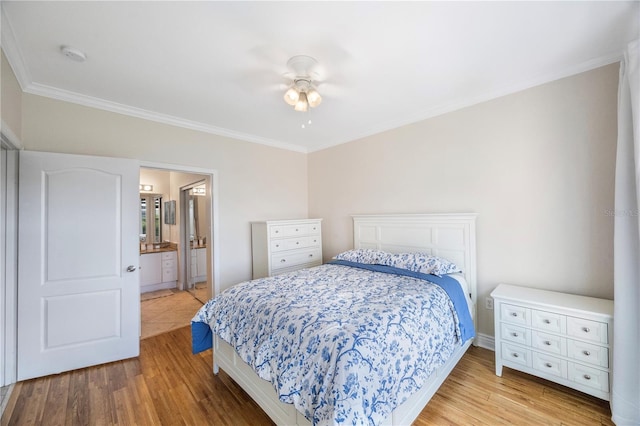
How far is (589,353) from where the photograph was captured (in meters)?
1.84

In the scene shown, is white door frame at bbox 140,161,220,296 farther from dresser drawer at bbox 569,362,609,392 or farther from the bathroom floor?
dresser drawer at bbox 569,362,609,392

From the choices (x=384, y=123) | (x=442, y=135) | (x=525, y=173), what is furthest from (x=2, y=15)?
(x=525, y=173)

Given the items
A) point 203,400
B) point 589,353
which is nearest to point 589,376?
point 589,353

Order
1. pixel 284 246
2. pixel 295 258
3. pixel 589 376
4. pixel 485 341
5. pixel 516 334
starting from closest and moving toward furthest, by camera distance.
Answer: pixel 589 376, pixel 516 334, pixel 485 341, pixel 284 246, pixel 295 258

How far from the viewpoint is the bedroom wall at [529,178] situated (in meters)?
2.10

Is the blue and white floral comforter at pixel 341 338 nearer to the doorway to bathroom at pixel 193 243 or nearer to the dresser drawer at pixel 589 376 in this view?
the dresser drawer at pixel 589 376

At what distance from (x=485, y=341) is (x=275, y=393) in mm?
2226

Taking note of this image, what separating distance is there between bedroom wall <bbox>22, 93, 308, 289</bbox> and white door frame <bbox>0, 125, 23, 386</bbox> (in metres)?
0.32

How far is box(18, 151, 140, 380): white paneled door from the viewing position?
7.39 ft

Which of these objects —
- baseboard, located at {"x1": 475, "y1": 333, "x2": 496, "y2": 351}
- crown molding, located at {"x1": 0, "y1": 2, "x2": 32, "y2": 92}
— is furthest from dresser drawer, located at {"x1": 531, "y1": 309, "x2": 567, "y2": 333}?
crown molding, located at {"x1": 0, "y1": 2, "x2": 32, "y2": 92}

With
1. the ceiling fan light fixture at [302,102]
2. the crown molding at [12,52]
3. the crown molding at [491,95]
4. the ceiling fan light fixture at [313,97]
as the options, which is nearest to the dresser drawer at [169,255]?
the crown molding at [12,52]

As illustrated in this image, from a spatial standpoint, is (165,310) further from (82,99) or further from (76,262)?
(82,99)

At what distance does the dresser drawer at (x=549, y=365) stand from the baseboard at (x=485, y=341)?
1.98ft

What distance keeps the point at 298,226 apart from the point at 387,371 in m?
2.62
